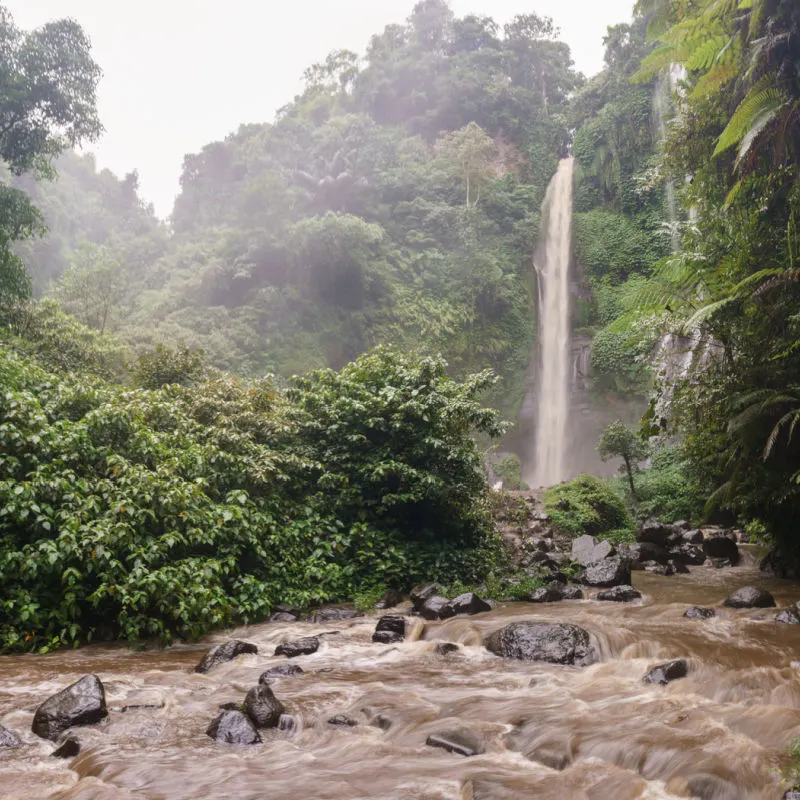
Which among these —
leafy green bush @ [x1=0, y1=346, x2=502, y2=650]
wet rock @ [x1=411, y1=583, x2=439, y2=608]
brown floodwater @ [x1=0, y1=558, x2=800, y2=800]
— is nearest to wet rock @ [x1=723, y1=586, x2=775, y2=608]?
brown floodwater @ [x1=0, y1=558, x2=800, y2=800]

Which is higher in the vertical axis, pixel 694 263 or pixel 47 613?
pixel 694 263

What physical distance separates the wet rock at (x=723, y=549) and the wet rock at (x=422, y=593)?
6.81 meters

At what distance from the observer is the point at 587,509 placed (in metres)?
17.8

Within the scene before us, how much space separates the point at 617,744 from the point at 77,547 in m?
5.74

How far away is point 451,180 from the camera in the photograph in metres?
36.8

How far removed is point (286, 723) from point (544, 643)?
3.02 metres

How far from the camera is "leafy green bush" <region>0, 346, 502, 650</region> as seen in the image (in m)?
7.32

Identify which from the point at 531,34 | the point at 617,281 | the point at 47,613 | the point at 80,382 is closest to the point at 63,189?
the point at 531,34

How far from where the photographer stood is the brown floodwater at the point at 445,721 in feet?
12.7

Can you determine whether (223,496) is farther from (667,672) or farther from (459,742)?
(667,672)

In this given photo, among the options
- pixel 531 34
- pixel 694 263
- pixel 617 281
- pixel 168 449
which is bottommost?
pixel 168 449

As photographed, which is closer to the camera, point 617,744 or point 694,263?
point 617,744

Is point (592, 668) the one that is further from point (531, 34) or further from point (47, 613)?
point (531, 34)

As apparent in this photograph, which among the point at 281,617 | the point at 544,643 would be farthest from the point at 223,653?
the point at 544,643
